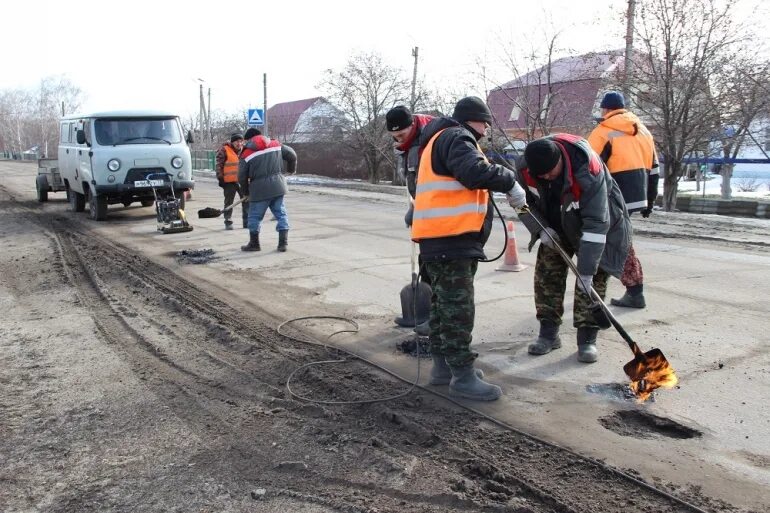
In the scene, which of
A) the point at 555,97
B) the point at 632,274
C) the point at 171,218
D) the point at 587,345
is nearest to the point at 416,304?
the point at 587,345

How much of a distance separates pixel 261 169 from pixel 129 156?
5.28 meters

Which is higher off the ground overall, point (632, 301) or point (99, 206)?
point (99, 206)

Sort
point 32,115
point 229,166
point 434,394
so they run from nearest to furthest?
1. point 434,394
2. point 229,166
3. point 32,115

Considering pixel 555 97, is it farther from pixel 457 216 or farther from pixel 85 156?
pixel 457 216

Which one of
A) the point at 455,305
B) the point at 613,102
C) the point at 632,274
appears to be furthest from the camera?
the point at 632,274

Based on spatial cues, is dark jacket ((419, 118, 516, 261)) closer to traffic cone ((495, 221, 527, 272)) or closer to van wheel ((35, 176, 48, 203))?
traffic cone ((495, 221, 527, 272))

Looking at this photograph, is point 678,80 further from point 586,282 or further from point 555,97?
point 586,282

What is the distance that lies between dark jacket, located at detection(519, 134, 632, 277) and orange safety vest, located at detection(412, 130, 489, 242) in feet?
2.81

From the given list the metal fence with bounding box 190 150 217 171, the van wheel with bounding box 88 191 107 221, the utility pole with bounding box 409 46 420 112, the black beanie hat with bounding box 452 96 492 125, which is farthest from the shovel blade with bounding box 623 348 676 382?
the metal fence with bounding box 190 150 217 171

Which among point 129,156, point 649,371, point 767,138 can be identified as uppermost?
point 767,138

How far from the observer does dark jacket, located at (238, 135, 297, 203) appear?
372 inches

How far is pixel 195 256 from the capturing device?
933 cm

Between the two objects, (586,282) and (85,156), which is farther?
(85,156)

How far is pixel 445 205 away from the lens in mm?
3910
